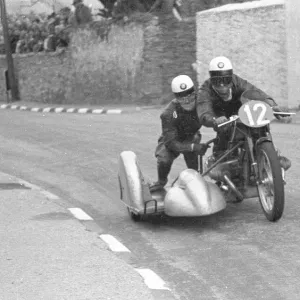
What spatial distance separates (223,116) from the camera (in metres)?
8.88

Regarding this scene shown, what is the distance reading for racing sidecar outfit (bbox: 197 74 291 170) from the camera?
28.6 ft

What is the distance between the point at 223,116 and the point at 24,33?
83.8 feet

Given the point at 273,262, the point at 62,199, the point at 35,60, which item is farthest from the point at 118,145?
the point at 35,60

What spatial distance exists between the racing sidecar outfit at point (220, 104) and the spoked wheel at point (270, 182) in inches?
10.9

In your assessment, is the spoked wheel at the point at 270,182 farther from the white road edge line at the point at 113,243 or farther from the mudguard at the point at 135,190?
→ the white road edge line at the point at 113,243

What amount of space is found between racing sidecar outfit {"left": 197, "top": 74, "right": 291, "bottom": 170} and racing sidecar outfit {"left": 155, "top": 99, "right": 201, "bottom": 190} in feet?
0.97

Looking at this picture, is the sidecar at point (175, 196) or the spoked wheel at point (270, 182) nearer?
the spoked wheel at point (270, 182)

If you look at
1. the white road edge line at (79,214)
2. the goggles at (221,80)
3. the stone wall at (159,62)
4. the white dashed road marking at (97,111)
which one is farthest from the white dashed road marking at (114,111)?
the goggles at (221,80)

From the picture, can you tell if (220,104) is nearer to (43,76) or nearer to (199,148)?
(199,148)

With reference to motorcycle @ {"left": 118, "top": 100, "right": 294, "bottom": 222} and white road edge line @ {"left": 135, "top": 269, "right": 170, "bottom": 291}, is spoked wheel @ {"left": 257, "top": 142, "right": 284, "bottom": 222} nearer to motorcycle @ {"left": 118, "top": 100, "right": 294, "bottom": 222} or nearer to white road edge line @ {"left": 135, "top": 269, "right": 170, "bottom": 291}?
motorcycle @ {"left": 118, "top": 100, "right": 294, "bottom": 222}

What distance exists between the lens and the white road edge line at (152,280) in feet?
21.0

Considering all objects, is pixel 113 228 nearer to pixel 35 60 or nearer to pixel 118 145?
pixel 118 145

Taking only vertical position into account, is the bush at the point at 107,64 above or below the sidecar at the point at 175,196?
below

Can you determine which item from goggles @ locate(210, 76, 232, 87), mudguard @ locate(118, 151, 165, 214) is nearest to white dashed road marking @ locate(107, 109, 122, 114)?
mudguard @ locate(118, 151, 165, 214)
